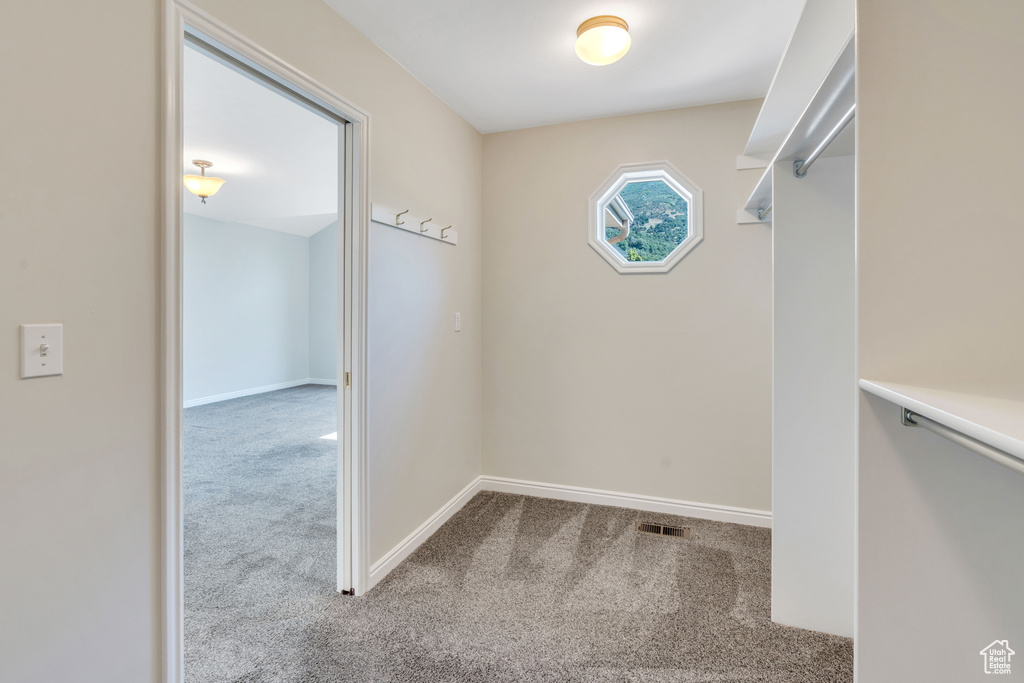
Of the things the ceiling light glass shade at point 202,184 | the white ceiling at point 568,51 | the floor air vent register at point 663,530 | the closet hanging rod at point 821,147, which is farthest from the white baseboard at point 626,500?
the ceiling light glass shade at point 202,184

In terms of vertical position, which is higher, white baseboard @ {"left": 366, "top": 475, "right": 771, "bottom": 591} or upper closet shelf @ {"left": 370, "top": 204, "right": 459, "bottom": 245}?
upper closet shelf @ {"left": 370, "top": 204, "right": 459, "bottom": 245}

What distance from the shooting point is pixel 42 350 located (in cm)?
101

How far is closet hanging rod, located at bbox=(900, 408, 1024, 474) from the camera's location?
582 millimetres

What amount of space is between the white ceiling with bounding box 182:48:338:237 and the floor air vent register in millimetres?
2722

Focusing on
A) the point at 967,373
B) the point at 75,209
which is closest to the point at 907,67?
the point at 967,373

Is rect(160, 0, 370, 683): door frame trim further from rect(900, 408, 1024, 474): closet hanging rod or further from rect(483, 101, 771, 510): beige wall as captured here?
rect(900, 408, 1024, 474): closet hanging rod

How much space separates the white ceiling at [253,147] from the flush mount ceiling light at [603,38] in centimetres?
124

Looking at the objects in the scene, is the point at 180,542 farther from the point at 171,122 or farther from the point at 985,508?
the point at 985,508

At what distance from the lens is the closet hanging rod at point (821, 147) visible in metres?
1.24

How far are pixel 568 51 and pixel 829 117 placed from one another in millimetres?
1238

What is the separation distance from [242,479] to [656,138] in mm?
3595

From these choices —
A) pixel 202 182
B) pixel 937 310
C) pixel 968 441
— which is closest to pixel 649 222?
pixel 937 310

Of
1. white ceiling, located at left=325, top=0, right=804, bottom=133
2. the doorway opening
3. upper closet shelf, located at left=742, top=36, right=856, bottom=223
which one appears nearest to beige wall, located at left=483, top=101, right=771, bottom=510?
white ceiling, located at left=325, top=0, right=804, bottom=133

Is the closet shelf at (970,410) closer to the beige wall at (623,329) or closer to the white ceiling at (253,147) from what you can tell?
the beige wall at (623,329)
